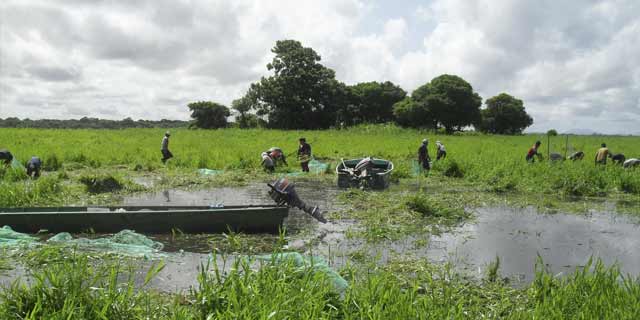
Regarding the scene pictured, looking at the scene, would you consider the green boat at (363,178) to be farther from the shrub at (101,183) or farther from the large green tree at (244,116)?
the large green tree at (244,116)

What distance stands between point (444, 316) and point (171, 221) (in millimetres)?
5096

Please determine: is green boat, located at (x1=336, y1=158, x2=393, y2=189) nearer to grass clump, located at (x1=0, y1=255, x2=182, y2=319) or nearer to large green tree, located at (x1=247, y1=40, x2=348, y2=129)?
grass clump, located at (x1=0, y1=255, x2=182, y2=319)

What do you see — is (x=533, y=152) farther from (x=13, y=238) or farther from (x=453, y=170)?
(x=13, y=238)

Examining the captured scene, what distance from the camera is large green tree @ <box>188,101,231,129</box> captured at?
190 ft

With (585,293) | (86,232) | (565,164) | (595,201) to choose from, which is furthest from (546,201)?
(86,232)

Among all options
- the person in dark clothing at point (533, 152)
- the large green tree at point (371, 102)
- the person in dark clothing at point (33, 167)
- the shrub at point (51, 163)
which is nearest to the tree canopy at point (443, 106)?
the large green tree at point (371, 102)

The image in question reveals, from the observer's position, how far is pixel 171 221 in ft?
23.3

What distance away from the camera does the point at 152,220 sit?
705 cm

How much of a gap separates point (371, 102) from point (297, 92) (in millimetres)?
12337

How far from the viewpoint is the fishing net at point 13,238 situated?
6070mm

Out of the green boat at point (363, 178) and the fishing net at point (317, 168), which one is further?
the fishing net at point (317, 168)

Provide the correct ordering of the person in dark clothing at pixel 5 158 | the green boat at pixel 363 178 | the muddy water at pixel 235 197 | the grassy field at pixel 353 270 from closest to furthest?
the grassy field at pixel 353 270 → the muddy water at pixel 235 197 → the person in dark clothing at pixel 5 158 → the green boat at pixel 363 178

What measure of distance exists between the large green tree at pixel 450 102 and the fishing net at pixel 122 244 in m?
41.7

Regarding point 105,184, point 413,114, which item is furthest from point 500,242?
point 413,114
